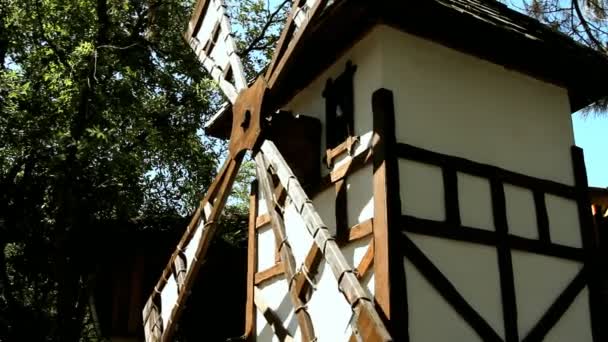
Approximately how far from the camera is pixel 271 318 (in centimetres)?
570

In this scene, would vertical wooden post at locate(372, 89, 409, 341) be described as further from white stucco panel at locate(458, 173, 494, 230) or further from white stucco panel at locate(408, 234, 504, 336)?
white stucco panel at locate(458, 173, 494, 230)

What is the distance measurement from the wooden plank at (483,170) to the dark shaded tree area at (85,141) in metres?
4.29

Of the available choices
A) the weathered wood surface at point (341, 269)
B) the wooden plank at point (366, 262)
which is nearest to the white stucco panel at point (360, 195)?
the wooden plank at point (366, 262)

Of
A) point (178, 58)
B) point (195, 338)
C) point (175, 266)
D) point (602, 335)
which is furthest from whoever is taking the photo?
point (178, 58)

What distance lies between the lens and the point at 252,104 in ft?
18.7

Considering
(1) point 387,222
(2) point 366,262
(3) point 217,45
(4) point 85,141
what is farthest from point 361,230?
(4) point 85,141

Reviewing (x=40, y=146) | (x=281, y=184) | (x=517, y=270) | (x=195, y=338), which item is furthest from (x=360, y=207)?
(x=40, y=146)

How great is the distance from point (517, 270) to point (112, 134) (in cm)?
591

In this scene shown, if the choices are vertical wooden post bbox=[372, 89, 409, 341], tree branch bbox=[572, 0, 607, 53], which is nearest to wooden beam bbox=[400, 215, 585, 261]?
vertical wooden post bbox=[372, 89, 409, 341]

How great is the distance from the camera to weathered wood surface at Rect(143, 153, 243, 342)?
5934 millimetres

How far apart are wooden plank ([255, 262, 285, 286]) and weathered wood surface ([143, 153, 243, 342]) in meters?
0.51

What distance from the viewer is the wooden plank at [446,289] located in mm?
4555

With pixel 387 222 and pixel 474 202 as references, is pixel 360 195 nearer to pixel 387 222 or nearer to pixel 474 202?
pixel 387 222

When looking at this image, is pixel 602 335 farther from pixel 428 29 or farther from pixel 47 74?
pixel 47 74
